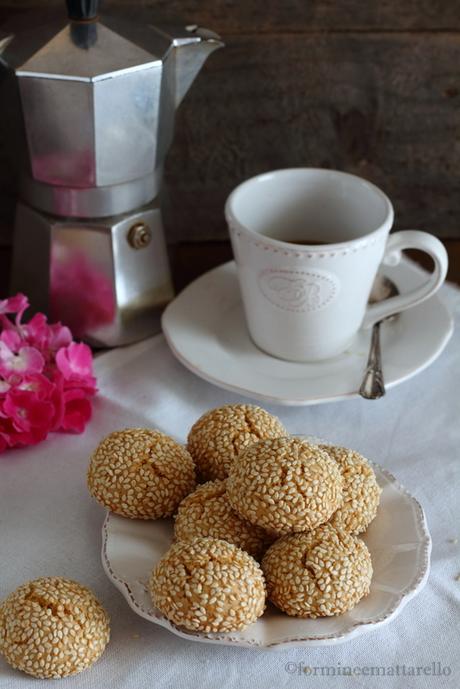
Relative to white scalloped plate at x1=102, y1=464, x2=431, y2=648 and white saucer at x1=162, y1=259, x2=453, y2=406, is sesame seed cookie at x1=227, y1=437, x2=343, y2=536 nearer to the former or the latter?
white scalloped plate at x1=102, y1=464, x2=431, y2=648

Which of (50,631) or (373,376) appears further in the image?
(373,376)

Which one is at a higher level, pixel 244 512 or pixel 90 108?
pixel 90 108

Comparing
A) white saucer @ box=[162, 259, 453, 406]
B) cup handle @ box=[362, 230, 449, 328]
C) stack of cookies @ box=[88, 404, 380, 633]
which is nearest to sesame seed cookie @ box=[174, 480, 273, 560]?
stack of cookies @ box=[88, 404, 380, 633]

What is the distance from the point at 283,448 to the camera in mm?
558

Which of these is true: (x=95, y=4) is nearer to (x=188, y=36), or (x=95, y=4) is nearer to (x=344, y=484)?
(x=188, y=36)

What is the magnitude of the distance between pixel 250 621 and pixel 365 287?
0.35 metres

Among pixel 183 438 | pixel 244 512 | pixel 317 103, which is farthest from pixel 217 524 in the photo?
pixel 317 103

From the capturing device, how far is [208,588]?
51 cm

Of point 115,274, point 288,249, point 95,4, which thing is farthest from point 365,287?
point 95,4

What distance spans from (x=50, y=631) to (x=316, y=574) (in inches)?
6.0

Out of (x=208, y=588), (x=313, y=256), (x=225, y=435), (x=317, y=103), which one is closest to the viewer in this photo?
(x=208, y=588)

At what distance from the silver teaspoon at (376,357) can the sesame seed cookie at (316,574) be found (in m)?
0.21

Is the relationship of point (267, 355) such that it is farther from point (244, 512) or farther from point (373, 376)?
point (244, 512)

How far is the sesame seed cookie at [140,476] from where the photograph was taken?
0.59 meters
